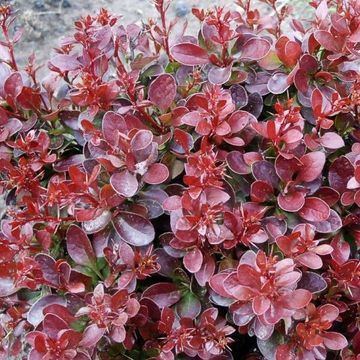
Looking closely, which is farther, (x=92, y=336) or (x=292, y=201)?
(x=292, y=201)

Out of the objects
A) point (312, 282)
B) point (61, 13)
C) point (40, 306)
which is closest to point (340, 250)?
point (312, 282)

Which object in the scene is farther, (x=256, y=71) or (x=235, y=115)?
(x=256, y=71)

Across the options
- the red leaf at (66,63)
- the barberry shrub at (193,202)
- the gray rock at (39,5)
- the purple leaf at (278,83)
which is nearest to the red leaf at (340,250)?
the barberry shrub at (193,202)

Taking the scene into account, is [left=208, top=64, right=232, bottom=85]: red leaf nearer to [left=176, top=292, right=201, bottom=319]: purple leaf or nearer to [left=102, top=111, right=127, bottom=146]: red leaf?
[left=102, top=111, right=127, bottom=146]: red leaf

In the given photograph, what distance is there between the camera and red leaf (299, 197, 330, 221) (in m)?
1.44

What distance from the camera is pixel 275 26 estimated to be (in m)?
1.90

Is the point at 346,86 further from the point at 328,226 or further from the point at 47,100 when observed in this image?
the point at 47,100

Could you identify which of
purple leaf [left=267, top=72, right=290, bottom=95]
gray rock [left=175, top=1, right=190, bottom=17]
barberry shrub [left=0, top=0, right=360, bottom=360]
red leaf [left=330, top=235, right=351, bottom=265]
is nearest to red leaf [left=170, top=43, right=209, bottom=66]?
barberry shrub [left=0, top=0, right=360, bottom=360]

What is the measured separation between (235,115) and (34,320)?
663 mm

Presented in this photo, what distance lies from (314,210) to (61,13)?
2765 millimetres

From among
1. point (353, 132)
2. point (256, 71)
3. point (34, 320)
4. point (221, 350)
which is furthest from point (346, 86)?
point (34, 320)

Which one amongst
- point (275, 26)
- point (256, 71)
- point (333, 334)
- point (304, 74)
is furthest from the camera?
point (275, 26)

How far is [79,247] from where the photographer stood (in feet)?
4.85

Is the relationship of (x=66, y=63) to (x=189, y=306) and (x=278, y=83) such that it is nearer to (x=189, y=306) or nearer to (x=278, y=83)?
(x=278, y=83)
